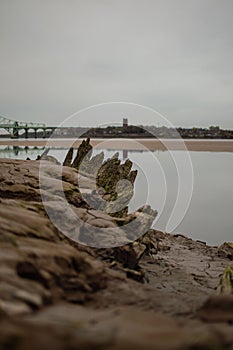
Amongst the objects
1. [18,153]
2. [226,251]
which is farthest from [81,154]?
[18,153]

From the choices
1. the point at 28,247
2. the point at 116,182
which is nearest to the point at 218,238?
the point at 116,182

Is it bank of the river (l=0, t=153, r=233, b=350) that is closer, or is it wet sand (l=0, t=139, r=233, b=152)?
bank of the river (l=0, t=153, r=233, b=350)

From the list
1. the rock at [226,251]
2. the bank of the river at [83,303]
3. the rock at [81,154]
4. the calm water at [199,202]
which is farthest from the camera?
the rock at [81,154]

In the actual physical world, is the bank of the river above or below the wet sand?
below

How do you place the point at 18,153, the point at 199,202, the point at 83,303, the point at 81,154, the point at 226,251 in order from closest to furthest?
the point at 83,303, the point at 226,251, the point at 81,154, the point at 199,202, the point at 18,153

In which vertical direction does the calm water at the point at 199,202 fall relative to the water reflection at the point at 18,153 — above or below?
below

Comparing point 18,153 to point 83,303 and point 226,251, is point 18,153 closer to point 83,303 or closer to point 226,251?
point 226,251

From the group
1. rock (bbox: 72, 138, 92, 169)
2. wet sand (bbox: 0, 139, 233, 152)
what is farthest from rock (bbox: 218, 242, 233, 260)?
wet sand (bbox: 0, 139, 233, 152)

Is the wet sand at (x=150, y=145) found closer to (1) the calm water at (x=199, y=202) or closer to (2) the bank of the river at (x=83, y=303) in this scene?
(1) the calm water at (x=199, y=202)

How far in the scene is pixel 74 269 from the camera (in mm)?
5031

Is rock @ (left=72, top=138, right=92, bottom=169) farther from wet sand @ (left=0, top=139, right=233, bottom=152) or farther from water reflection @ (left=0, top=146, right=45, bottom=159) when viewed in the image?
wet sand @ (left=0, top=139, right=233, bottom=152)

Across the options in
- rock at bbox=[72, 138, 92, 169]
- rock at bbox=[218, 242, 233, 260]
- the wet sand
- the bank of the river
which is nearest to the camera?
the bank of the river

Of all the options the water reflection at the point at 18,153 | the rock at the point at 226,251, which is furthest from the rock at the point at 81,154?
the water reflection at the point at 18,153

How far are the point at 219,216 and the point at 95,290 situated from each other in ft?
49.2
